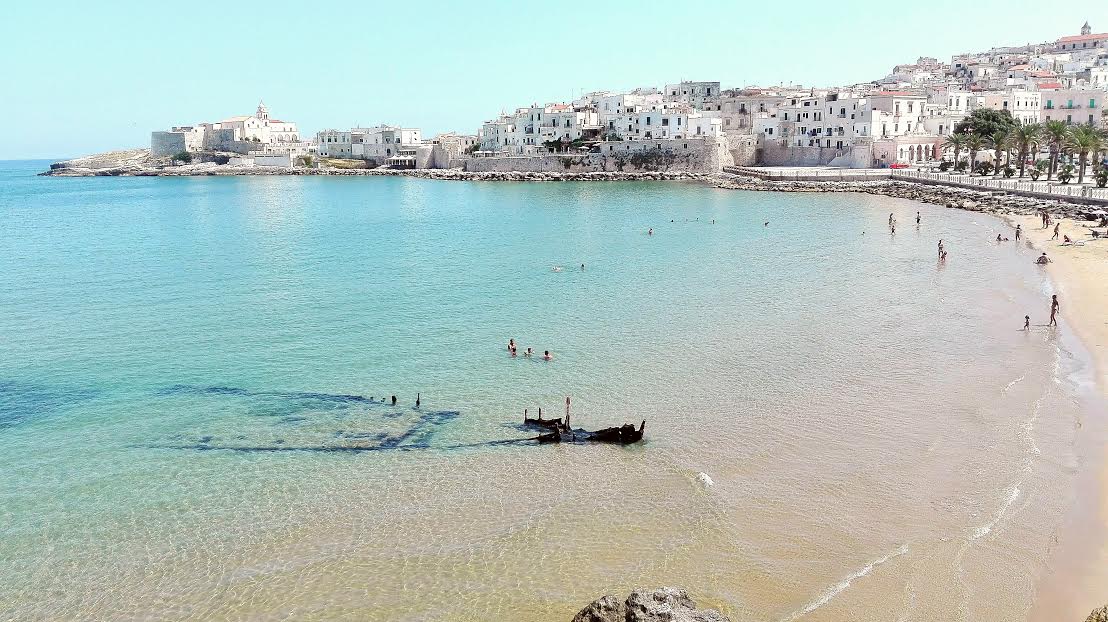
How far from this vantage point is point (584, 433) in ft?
60.1

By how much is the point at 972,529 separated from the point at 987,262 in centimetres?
2763

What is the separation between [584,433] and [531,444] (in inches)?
50.2

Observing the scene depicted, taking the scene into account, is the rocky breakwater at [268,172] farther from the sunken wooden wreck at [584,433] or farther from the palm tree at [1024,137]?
the sunken wooden wreck at [584,433]

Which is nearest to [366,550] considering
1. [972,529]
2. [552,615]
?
[552,615]

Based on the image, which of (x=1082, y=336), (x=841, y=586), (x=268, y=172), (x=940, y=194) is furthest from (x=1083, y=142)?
(x=268, y=172)

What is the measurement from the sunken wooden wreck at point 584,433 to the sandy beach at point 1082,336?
784 centimetres

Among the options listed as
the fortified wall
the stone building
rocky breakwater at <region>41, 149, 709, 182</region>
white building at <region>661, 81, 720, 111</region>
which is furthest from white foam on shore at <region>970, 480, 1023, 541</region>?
the stone building

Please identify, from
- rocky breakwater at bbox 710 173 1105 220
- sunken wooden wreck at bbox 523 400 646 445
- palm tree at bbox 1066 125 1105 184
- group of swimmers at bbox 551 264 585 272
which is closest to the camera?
sunken wooden wreck at bbox 523 400 646 445

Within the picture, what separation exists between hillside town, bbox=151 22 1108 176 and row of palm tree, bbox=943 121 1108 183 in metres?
0.39

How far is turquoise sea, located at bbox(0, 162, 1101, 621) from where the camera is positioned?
12859mm

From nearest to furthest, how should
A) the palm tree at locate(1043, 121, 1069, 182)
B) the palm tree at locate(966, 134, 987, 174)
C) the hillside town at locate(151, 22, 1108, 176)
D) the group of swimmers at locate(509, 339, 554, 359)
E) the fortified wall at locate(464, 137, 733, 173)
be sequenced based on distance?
the group of swimmers at locate(509, 339, 554, 359) < the palm tree at locate(1043, 121, 1069, 182) < the palm tree at locate(966, 134, 987, 174) < the hillside town at locate(151, 22, 1108, 176) < the fortified wall at locate(464, 137, 733, 173)

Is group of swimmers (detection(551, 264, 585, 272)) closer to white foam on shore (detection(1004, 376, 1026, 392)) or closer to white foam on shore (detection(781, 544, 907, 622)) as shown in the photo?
white foam on shore (detection(1004, 376, 1026, 392))

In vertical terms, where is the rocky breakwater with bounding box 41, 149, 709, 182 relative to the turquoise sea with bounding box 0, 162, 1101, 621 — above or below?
above

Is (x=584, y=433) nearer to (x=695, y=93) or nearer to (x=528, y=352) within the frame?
(x=528, y=352)
